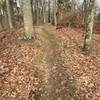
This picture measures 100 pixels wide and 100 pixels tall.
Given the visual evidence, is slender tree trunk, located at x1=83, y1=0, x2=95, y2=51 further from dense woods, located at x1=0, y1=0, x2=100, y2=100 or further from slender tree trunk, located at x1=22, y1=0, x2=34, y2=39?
slender tree trunk, located at x1=22, y1=0, x2=34, y2=39

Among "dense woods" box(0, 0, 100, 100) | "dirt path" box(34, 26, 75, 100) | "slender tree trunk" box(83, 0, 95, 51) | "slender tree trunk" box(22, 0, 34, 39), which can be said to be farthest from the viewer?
"slender tree trunk" box(22, 0, 34, 39)

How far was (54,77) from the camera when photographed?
668 cm

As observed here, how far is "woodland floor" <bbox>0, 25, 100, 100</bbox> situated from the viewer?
5818mm

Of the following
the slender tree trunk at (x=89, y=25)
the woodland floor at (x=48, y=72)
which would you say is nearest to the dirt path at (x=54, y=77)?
the woodland floor at (x=48, y=72)

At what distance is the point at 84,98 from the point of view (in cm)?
563

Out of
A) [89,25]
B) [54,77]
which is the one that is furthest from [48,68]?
[89,25]

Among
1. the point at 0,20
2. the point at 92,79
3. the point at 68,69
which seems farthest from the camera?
the point at 0,20

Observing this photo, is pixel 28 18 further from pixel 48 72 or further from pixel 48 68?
pixel 48 72

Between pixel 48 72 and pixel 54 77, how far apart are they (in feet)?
1.66

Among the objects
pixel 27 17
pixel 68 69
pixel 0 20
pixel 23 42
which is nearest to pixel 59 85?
pixel 68 69

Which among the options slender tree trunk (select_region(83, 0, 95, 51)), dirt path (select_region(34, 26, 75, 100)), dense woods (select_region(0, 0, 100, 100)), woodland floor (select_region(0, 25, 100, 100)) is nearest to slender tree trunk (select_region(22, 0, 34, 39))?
dense woods (select_region(0, 0, 100, 100))

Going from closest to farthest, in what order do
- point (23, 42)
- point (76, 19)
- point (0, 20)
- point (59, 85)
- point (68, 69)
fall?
1. point (59, 85)
2. point (68, 69)
3. point (23, 42)
4. point (76, 19)
5. point (0, 20)

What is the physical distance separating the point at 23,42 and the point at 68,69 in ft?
13.1

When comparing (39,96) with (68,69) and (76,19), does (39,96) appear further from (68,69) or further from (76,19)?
(76,19)
